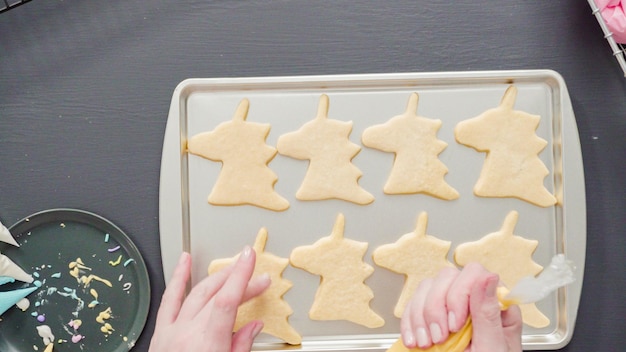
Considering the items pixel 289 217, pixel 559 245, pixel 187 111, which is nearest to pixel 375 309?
pixel 289 217

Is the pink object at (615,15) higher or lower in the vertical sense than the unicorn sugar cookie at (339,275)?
higher

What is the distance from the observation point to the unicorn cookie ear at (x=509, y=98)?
0.95 m

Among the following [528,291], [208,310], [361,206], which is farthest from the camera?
[361,206]

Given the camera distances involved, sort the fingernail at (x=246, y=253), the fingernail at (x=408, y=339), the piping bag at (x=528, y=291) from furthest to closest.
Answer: the fingernail at (x=246, y=253), the fingernail at (x=408, y=339), the piping bag at (x=528, y=291)

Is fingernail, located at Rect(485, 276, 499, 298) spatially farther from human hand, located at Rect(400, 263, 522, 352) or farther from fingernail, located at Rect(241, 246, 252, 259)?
fingernail, located at Rect(241, 246, 252, 259)

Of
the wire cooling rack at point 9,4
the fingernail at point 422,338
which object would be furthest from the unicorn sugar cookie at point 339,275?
the wire cooling rack at point 9,4

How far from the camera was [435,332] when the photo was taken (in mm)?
707

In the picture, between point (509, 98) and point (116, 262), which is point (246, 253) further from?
point (509, 98)

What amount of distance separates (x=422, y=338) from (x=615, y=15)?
0.61 metres

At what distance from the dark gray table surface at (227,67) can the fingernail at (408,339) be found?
0.40 m

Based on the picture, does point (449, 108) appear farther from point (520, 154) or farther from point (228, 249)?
point (228, 249)

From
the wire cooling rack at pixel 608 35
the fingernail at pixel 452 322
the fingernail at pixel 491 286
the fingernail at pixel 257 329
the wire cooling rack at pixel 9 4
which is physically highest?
the wire cooling rack at pixel 9 4

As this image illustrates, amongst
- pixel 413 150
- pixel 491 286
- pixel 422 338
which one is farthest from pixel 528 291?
pixel 413 150

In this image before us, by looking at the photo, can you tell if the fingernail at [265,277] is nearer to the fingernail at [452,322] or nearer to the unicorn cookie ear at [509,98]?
the fingernail at [452,322]
